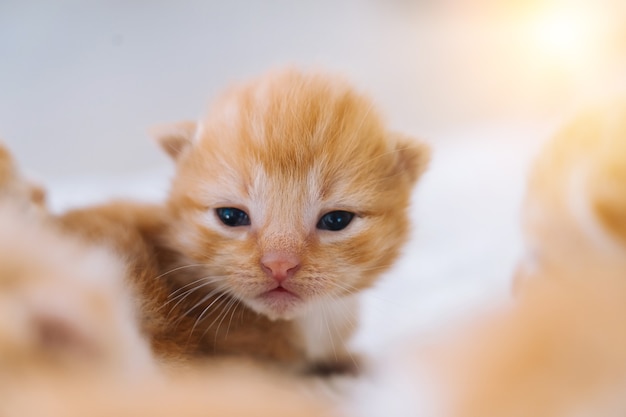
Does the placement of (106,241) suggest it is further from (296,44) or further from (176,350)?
(296,44)

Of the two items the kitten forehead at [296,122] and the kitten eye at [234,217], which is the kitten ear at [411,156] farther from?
the kitten eye at [234,217]

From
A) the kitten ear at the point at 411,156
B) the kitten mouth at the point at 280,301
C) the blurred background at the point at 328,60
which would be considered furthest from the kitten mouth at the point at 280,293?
the blurred background at the point at 328,60

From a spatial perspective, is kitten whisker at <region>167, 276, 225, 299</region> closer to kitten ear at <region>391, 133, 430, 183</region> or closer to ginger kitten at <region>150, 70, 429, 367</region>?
ginger kitten at <region>150, 70, 429, 367</region>

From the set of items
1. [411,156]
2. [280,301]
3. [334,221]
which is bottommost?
[280,301]

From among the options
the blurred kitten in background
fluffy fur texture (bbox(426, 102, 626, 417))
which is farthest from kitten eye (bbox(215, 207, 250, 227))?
fluffy fur texture (bbox(426, 102, 626, 417))

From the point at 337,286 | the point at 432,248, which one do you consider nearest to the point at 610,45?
the point at 432,248

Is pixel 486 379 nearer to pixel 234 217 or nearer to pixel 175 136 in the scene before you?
pixel 234 217

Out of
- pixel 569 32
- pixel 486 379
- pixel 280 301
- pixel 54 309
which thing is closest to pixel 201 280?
pixel 280 301
